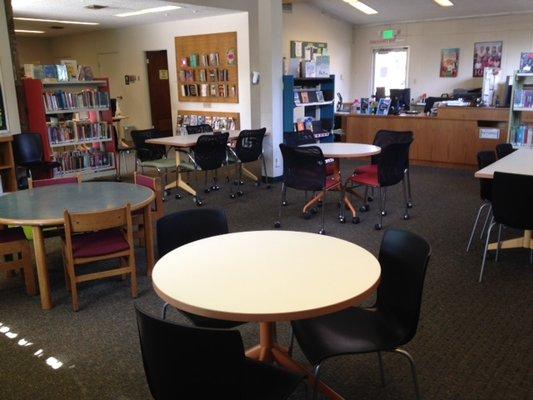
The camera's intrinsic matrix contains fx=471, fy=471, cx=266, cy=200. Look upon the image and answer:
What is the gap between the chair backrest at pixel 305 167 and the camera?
4703mm

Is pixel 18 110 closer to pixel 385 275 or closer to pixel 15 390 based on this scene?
pixel 15 390

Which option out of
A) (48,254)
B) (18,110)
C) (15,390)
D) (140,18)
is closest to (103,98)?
(18,110)

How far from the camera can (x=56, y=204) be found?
3.46 metres

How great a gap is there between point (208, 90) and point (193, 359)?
895 cm

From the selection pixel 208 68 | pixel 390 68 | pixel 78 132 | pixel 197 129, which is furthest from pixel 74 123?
pixel 390 68

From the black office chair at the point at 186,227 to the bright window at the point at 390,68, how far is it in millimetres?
10710

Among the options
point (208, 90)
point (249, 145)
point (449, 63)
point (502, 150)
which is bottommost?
point (249, 145)

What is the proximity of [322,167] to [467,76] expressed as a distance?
8.32 meters

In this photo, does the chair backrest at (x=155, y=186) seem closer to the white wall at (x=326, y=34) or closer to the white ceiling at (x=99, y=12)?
the white ceiling at (x=99, y=12)

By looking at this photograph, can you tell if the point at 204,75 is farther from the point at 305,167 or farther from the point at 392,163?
the point at 392,163

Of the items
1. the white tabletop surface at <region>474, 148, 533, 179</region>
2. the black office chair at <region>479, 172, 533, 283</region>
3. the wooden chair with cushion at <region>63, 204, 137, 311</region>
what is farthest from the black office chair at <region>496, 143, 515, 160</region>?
the wooden chair with cushion at <region>63, 204, 137, 311</region>

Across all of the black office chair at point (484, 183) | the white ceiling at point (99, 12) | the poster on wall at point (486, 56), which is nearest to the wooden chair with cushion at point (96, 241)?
the black office chair at point (484, 183)

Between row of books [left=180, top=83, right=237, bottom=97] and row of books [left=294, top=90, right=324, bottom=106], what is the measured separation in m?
2.16

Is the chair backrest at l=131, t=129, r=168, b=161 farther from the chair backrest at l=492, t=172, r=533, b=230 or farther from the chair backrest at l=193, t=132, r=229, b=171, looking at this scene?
the chair backrest at l=492, t=172, r=533, b=230
